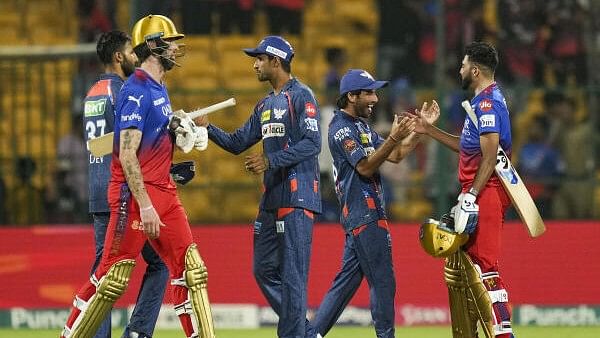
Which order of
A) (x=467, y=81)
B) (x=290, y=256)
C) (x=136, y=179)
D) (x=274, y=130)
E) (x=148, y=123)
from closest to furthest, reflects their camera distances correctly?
(x=136, y=179), (x=148, y=123), (x=467, y=81), (x=290, y=256), (x=274, y=130)

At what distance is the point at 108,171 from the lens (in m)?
10.2

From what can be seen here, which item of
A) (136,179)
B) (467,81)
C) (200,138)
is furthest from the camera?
(467,81)

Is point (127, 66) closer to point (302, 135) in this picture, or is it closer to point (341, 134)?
point (302, 135)

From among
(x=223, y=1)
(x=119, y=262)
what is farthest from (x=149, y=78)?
(x=223, y=1)

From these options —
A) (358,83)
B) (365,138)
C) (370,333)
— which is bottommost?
(370,333)

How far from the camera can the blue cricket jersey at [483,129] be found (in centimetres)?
956

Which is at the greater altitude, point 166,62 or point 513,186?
point 166,62

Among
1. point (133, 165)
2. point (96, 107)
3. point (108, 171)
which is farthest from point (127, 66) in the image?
point (133, 165)

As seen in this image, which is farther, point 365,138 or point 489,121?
point 365,138

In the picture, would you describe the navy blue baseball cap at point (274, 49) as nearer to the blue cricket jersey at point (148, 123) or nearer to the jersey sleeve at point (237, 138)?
the jersey sleeve at point (237, 138)

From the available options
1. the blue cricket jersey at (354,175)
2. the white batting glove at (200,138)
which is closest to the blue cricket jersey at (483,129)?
the blue cricket jersey at (354,175)

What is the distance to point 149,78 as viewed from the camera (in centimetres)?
926

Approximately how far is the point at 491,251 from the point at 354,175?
48.5 inches

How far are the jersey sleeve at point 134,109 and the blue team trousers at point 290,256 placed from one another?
1505mm
